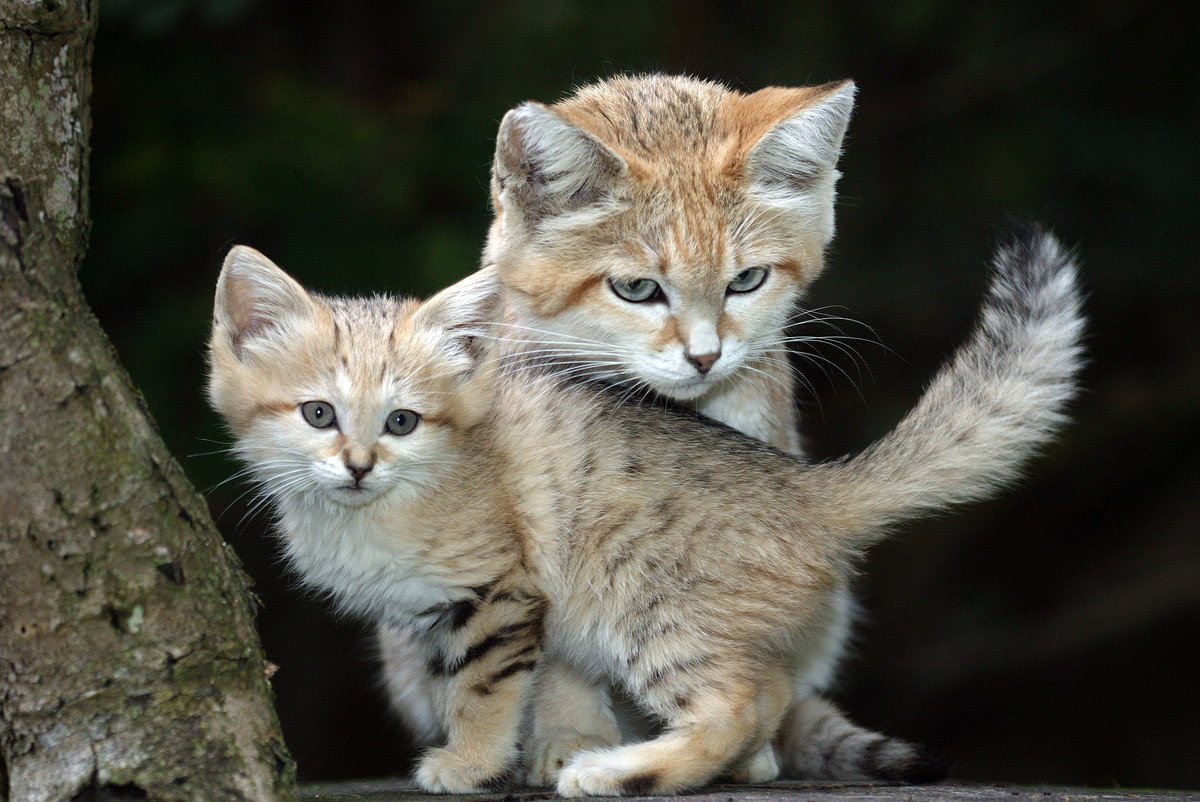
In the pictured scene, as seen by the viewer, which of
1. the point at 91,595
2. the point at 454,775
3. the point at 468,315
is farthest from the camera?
the point at 468,315

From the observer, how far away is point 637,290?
12.9 feet

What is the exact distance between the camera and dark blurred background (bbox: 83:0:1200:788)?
21.7 ft

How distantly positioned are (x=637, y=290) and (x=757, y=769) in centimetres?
137

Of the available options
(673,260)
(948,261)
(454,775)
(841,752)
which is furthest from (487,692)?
(948,261)

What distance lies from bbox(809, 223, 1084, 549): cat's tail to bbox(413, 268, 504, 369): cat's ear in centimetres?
97

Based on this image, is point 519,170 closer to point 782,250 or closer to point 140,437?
point 782,250

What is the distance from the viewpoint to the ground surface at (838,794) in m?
3.13

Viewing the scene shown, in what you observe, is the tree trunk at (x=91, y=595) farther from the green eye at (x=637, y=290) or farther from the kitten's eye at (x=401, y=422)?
the green eye at (x=637, y=290)

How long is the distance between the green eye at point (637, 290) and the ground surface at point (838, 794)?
53.6 inches

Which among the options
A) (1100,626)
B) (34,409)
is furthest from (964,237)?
(34,409)

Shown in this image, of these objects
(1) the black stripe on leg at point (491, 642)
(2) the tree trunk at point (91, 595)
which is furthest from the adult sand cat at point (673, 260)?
(2) the tree trunk at point (91, 595)

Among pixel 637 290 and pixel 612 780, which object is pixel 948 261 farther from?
pixel 612 780

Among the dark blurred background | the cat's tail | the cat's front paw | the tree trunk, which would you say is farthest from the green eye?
the dark blurred background

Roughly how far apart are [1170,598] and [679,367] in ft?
15.5
